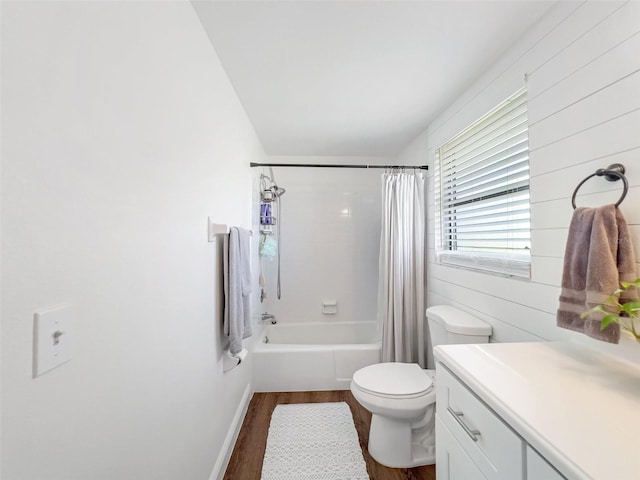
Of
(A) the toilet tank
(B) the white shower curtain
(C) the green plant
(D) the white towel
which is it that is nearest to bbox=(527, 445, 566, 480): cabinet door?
(C) the green plant

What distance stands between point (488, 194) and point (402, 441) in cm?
151

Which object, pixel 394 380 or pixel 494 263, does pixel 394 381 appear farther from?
pixel 494 263

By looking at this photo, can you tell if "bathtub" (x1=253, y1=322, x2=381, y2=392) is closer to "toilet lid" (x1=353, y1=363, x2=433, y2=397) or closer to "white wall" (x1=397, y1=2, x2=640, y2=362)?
"toilet lid" (x1=353, y1=363, x2=433, y2=397)

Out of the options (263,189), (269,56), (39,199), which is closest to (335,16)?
(269,56)

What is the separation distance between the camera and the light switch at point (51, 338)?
20.0 inches

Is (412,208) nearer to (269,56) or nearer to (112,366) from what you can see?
(269,56)

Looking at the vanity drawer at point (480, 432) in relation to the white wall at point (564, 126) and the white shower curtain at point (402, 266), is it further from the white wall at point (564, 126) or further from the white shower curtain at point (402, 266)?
the white shower curtain at point (402, 266)

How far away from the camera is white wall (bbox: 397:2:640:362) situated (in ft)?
2.96

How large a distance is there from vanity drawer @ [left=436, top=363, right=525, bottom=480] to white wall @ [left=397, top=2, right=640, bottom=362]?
548 millimetres

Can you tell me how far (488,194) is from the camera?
1.63m

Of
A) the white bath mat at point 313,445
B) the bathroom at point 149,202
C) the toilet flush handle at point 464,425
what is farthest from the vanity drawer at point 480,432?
the white bath mat at point 313,445

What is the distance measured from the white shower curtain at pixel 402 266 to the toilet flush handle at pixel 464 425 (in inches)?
51.2

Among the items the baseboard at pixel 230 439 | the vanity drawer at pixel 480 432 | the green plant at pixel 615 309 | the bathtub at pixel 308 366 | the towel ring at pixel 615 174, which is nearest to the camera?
the vanity drawer at pixel 480 432

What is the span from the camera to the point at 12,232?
1.53 feet
